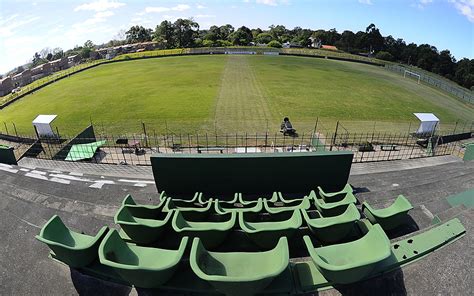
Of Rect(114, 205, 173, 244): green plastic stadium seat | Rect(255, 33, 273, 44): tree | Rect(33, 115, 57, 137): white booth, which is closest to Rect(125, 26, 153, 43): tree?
Rect(255, 33, 273, 44): tree

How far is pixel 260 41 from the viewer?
473 ft

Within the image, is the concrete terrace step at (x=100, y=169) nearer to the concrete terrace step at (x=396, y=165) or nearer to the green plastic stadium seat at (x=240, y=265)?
the green plastic stadium seat at (x=240, y=265)

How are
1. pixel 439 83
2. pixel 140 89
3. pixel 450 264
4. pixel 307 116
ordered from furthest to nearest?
pixel 439 83, pixel 140 89, pixel 307 116, pixel 450 264

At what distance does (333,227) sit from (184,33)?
5364 inches

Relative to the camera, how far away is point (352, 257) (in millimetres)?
6652

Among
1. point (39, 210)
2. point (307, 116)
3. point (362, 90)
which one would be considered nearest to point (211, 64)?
point (362, 90)

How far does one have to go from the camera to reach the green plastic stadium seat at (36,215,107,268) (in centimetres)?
641

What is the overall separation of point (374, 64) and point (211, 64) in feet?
206

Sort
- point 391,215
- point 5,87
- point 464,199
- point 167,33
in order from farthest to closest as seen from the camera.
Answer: point 167,33, point 5,87, point 464,199, point 391,215

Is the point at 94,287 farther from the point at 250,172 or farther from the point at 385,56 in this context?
the point at 385,56

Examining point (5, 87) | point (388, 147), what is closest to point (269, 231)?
point (388, 147)

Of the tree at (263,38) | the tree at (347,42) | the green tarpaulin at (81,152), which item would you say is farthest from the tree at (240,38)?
the green tarpaulin at (81,152)

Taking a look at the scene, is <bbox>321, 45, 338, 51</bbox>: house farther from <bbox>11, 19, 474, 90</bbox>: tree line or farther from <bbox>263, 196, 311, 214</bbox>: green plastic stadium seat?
<bbox>263, 196, 311, 214</bbox>: green plastic stadium seat

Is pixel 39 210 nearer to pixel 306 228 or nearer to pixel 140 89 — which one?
pixel 306 228
